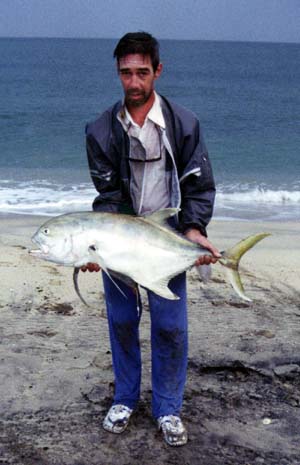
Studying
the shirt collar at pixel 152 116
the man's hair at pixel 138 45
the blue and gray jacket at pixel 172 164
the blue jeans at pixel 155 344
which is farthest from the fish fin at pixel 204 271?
the man's hair at pixel 138 45

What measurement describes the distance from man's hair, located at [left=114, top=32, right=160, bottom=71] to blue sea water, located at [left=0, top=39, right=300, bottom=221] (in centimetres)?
821

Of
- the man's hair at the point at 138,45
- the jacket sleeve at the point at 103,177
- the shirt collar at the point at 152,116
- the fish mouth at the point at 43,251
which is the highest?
the man's hair at the point at 138,45

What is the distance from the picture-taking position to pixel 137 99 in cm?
355

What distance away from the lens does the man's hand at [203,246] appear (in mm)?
3617

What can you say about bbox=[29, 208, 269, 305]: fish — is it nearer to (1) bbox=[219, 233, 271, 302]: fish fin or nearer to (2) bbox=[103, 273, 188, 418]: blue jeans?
(1) bbox=[219, 233, 271, 302]: fish fin

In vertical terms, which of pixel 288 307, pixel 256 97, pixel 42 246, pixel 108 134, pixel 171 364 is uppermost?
pixel 108 134

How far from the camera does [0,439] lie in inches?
155

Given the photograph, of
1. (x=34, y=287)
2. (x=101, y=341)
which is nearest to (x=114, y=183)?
(x=101, y=341)

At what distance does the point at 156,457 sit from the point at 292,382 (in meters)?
1.29

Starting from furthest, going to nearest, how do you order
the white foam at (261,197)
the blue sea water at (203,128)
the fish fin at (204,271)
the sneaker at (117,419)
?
1. the white foam at (261,197)
2. the blue sea water at (203,128)
3. the sneaker at (117,419)
4. the fish fin at (204,271)

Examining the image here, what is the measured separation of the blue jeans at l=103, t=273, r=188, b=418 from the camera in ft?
12.4

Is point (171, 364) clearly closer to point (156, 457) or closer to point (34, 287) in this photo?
point (156, 457)

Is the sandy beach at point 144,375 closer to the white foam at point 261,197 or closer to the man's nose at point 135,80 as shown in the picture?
the man's nose at point 135,80

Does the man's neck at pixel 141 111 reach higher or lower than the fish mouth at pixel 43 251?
higher
